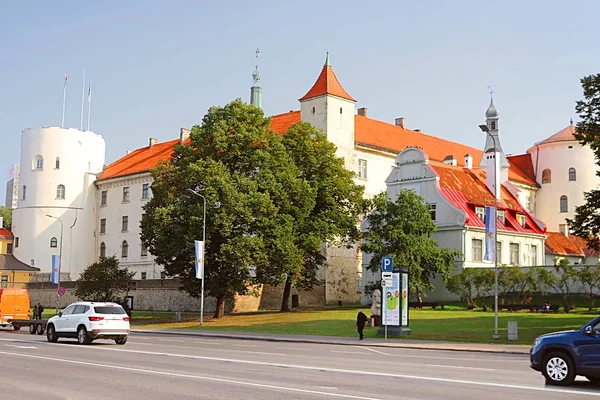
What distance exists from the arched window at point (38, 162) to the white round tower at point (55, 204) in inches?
0.5

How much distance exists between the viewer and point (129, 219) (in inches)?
3743

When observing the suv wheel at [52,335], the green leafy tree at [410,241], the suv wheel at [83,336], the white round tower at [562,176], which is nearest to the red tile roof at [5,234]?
the green leafy tree at [410,241]

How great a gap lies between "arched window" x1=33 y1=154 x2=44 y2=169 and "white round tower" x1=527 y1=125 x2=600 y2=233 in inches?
2519

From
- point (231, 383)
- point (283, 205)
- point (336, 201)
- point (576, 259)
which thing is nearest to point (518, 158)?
point (576, 259)

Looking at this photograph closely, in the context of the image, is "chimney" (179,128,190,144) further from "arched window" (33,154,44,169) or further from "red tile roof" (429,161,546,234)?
"red tile roof" (429,161,546,234)

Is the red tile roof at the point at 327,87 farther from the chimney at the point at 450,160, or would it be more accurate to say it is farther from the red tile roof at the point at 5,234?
the red tile roof at the point at 5,234

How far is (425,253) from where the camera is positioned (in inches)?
2354

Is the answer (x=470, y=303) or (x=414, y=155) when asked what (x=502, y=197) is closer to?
(x=414, y=155)

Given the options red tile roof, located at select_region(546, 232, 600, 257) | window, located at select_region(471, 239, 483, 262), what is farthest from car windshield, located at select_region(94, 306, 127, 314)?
red tile roof, located at select_region(546, 232, 600, 257)

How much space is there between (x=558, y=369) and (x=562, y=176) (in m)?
84.3

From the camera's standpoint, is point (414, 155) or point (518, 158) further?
point (518, 158)

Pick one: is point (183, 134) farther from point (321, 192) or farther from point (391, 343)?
point (391, 343)

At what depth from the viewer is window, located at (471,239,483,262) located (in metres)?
66.4

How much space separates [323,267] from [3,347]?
49.0 meters
